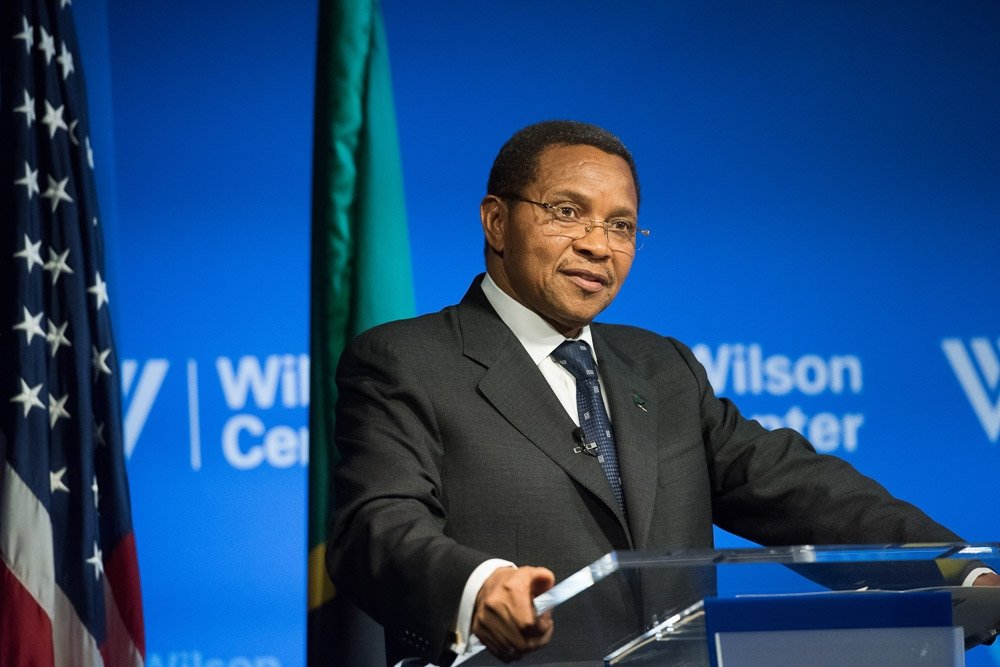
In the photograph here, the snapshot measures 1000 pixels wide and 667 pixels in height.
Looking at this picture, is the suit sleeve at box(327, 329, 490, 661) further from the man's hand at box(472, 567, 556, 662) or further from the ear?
the ear

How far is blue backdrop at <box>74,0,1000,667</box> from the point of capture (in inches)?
144

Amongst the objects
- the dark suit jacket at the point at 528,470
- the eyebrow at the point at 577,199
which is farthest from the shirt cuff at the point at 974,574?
the eyebrow at the point at 577,199

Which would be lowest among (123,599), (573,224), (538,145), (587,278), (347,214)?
(123,599)


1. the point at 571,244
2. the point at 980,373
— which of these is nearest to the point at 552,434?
the point at 571,244

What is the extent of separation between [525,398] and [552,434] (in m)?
0.09

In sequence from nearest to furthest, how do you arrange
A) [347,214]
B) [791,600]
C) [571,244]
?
[791,600], [571,244], [347,214]

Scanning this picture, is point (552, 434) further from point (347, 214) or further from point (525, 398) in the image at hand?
point (347, 214)

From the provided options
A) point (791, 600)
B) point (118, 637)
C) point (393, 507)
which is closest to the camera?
point (791, 600)

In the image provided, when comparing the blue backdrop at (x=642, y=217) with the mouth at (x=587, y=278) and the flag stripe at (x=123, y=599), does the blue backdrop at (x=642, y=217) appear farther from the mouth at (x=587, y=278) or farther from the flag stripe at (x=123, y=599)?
the mouth at (x=587, y=278)

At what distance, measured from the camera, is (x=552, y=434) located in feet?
7.47

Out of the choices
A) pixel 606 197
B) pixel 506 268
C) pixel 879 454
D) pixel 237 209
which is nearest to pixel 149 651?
pixel 237 209

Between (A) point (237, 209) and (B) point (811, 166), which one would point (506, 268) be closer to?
(A) point (237, 209)

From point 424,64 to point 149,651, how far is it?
1.95 metres

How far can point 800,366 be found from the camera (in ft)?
12.7
